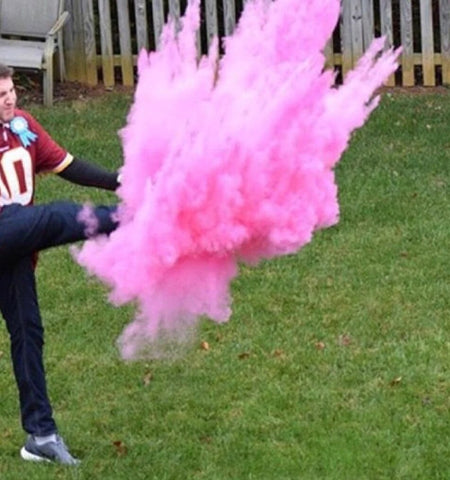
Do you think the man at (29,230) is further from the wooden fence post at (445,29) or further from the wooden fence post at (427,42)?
the wooden fence post at (445,29)

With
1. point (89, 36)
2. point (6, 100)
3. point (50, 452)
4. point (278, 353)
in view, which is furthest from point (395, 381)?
point (89, 36)

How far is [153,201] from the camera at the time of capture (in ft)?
17.2

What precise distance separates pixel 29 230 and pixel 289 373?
2.04 m

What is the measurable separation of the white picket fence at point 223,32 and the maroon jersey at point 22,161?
287 inches

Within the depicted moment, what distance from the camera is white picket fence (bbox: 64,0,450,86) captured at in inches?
526

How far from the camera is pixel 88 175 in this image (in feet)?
19.8

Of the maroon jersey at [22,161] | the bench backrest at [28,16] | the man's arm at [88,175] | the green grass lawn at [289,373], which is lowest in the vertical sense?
the green grass lawn at [289,373]

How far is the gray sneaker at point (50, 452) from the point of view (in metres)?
6.24

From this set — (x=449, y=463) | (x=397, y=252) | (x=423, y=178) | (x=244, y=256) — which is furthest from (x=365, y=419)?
(x=423, y=178)

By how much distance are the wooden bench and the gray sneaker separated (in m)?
7.38

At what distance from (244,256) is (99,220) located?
0.60 m

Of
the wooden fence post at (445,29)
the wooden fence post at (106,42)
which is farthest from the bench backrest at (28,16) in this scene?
the wooden fence post at (445,29)

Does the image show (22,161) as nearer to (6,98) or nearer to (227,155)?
(6,98)

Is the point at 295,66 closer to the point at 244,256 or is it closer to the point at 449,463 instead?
the point at 244,256
